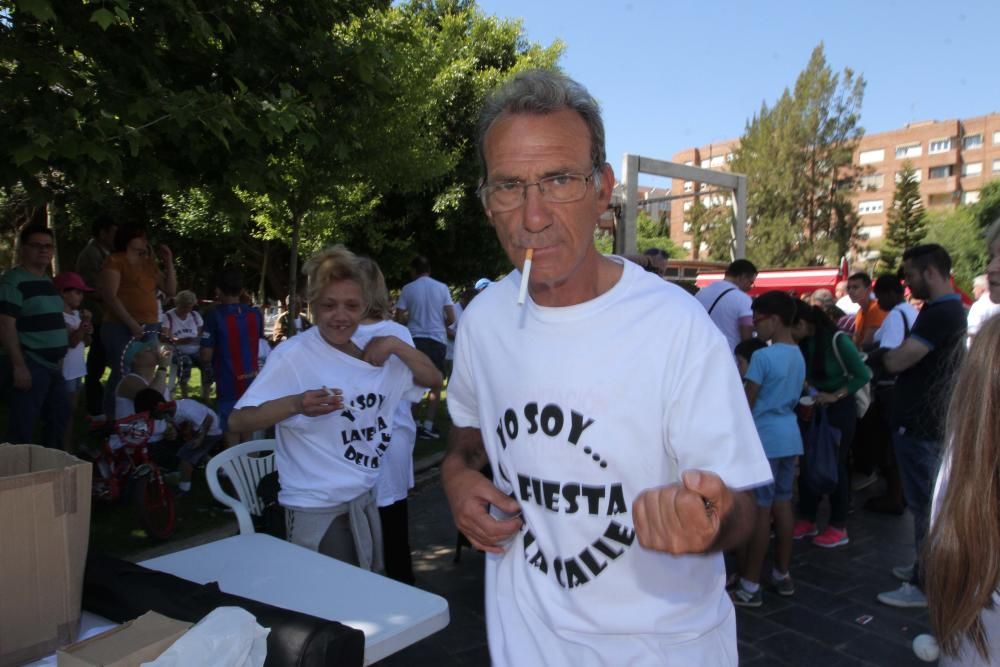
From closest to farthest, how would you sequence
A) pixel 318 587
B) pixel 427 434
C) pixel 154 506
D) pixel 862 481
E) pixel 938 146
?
pixel 318 587 < pixel 154 506 < pixel 862 481 < pixel 427 434 < pixel 938 146

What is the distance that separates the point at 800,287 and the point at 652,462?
25697 millimetres

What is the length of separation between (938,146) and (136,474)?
8908 centimetres

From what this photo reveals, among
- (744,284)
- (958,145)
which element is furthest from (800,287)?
(958,145)

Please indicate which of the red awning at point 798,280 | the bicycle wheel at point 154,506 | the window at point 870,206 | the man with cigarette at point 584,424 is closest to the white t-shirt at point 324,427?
the man with cigarette at point 584,424

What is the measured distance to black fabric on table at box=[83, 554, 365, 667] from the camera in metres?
1.61

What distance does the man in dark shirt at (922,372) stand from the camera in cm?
421

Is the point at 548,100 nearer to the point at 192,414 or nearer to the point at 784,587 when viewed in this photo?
the point at 784,587

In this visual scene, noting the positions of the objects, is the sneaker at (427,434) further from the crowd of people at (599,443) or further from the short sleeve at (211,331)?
the crowd of people at (599,443)

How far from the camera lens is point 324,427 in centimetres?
288

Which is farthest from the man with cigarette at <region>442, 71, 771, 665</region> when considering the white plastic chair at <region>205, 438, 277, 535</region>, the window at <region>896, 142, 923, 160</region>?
the window at <region>896, 142, 923, 160</region>

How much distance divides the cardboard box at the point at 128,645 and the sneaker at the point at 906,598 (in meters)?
4.31

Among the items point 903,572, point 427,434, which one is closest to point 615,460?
point 903,572

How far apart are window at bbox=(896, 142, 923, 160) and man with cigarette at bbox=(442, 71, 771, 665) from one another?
89046 mm

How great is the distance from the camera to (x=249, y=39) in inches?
204
